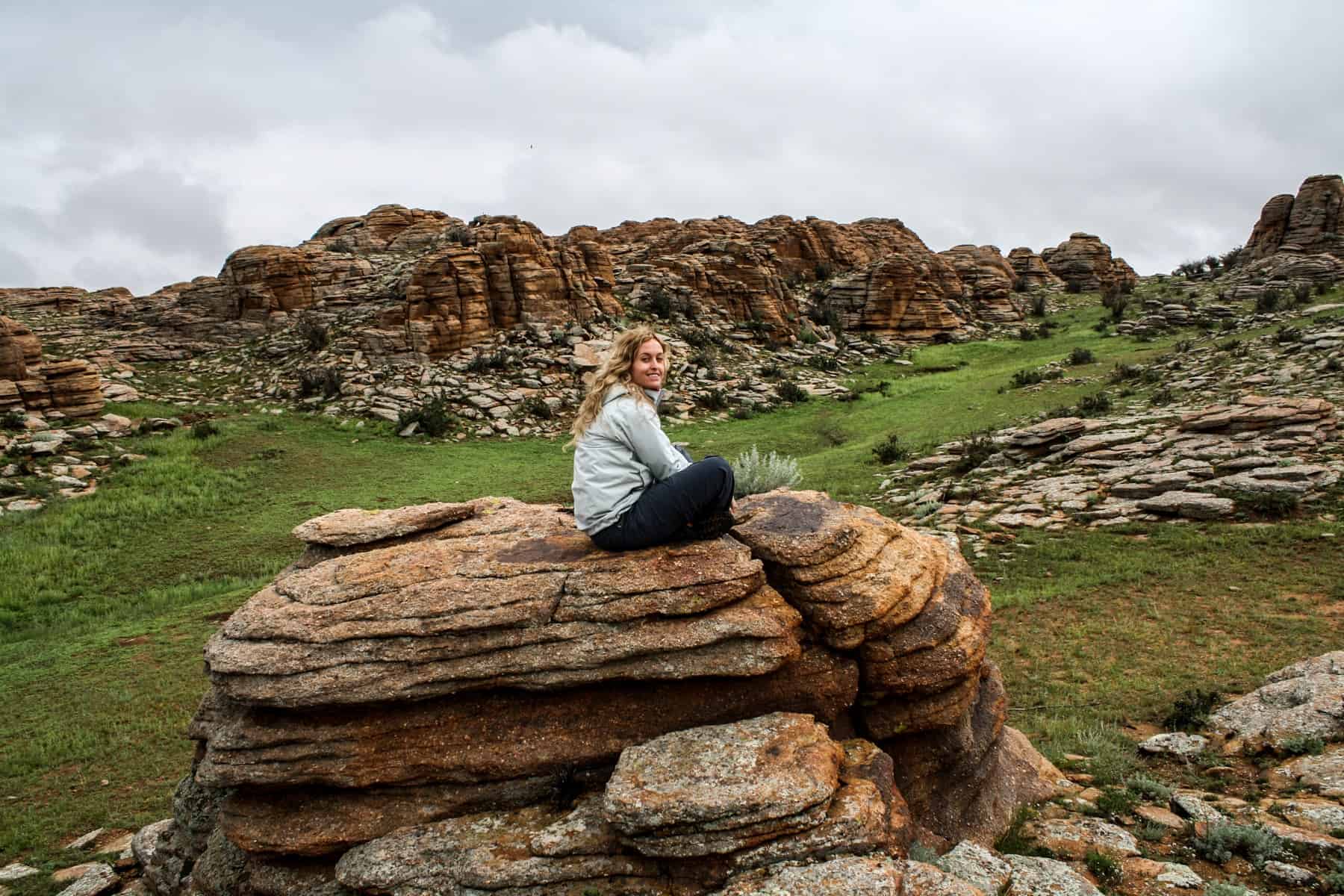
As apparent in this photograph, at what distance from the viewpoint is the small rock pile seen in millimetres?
13859

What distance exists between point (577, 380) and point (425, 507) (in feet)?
89.3

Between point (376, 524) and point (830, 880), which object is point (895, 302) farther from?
point (830, 880)

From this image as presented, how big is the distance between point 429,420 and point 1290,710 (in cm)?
2821

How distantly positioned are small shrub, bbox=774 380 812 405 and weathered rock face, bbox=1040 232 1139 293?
47.5 meters

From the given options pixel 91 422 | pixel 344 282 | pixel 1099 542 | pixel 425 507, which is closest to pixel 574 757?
pixel 425 507

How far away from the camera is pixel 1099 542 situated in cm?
1356

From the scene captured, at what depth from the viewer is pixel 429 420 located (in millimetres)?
29328

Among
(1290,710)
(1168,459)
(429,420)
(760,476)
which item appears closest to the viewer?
(1290,710)

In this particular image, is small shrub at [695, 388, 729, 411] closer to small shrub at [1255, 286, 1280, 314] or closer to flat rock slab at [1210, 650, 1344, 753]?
flat rock slab at [1210, 650, 1344, 753]

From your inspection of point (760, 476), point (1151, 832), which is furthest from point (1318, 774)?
point (760, 476)

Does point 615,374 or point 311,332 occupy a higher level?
point 311,332

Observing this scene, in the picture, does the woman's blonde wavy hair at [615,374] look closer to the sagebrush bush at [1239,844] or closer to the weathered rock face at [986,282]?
the sagebrush bush at [1239,844]

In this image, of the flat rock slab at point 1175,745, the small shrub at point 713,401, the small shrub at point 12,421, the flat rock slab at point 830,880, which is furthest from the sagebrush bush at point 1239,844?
the small shrub at point 12,421

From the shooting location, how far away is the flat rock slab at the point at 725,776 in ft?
14.3
